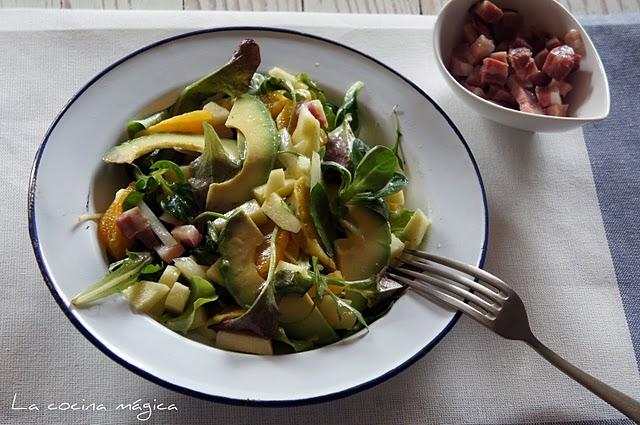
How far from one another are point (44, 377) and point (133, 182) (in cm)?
43

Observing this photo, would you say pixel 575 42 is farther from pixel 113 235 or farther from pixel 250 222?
pixel 113 235

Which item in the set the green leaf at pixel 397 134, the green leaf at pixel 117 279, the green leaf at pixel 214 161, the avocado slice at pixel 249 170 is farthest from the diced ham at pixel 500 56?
the green leaf at pixel 117 279

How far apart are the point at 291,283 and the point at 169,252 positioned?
0.85 feet

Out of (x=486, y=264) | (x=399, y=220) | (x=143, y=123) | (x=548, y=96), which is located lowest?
(x=486, y=264)

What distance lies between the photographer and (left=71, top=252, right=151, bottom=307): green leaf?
1.23 m

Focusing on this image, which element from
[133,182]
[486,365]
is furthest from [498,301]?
[133,182]

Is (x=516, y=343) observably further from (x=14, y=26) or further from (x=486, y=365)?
(x=14, y=26)

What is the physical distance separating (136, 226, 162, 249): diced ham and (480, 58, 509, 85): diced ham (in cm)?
91

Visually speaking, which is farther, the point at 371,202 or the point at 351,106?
the point at 351,106

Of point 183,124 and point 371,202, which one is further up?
point 183,124

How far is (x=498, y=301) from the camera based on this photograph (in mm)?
1331

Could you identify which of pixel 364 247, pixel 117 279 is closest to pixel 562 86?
pixel 364 247

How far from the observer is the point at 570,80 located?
180 centimetres

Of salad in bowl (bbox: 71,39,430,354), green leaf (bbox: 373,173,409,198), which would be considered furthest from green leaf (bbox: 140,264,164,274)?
green leaf (bbox: 373,173,409,198)
